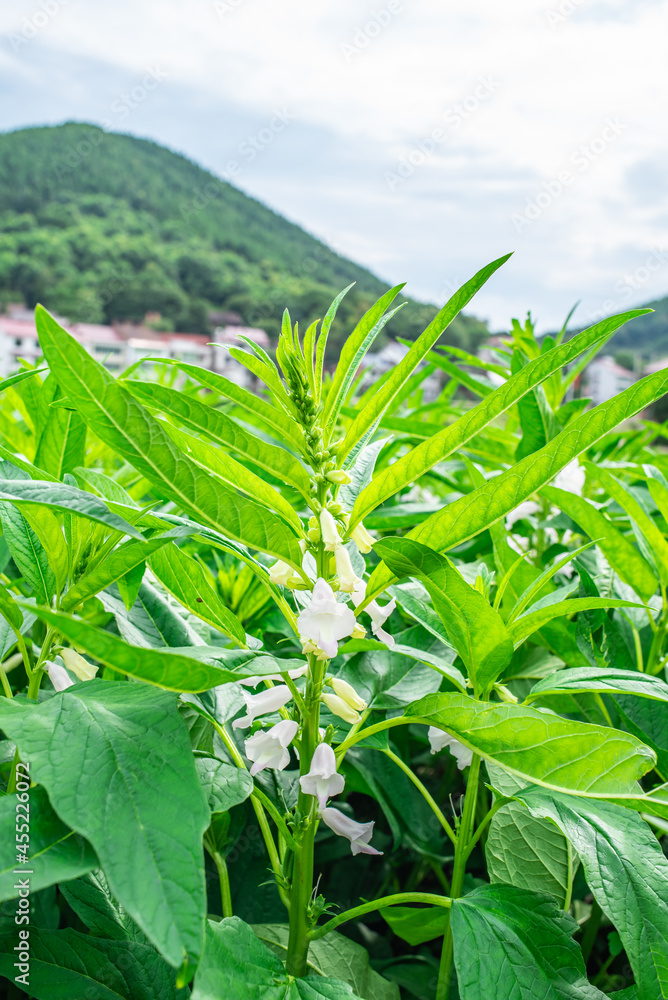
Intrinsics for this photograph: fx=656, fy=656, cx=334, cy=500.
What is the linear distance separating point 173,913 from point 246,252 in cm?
5677

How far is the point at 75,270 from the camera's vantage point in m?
54.6

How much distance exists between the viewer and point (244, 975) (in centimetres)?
69

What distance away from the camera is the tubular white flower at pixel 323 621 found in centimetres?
72

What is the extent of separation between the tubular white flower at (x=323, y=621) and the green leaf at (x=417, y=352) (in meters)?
0.21

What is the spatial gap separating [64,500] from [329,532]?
291mm

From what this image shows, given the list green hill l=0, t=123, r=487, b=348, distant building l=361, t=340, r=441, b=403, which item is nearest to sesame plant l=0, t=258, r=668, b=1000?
distant building l=361, t=340, r=441, b=403

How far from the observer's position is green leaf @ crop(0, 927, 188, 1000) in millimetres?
769

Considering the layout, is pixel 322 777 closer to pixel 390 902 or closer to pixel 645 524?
pixel 390 902

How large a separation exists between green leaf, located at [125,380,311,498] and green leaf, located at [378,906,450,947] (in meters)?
0.67

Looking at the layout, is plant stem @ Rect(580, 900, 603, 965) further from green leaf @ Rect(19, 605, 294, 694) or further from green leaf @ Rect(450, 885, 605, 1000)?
green leaf @ Rect(19, 605, 294, 694)

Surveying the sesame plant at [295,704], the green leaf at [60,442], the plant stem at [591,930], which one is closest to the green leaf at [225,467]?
the sesame plant at [295,704]

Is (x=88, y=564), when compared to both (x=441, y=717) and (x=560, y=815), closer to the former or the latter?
(x=441, y=717)

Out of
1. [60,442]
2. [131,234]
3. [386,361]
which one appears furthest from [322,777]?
[131,234]

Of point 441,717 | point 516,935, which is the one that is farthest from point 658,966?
point 441,717
